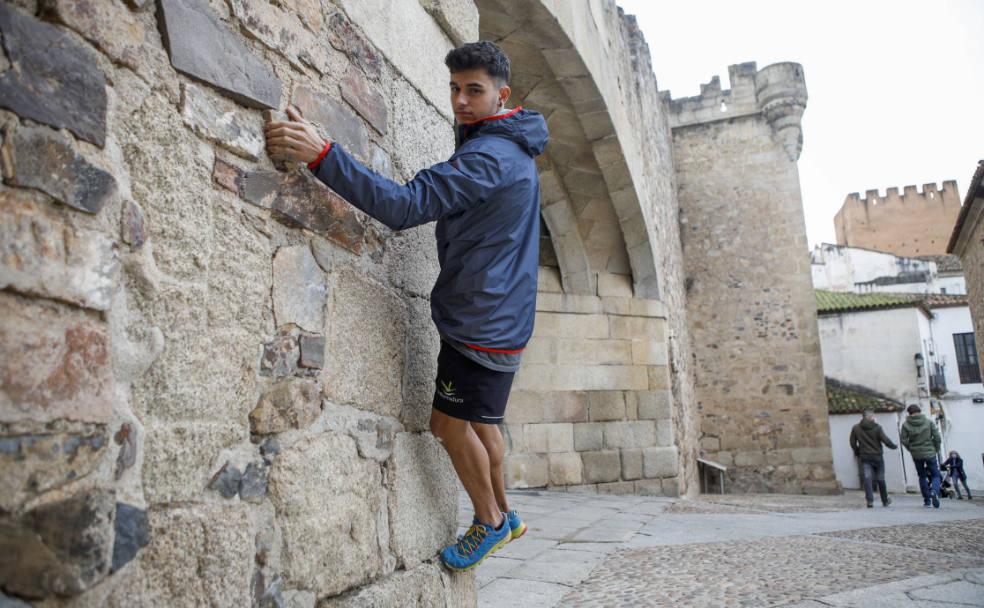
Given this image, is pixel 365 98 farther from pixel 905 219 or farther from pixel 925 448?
pixel 905 219

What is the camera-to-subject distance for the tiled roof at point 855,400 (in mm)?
18328

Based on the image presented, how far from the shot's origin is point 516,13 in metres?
→ 4.71

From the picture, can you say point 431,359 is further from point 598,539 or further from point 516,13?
point 516,13

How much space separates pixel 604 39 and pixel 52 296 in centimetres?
620

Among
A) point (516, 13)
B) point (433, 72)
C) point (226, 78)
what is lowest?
point (226, 78)

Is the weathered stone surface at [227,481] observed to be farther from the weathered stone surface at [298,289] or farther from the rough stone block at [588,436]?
the rough stone block at [588,436]

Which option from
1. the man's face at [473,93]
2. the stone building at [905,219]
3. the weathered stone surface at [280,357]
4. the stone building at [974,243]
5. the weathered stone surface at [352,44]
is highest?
the stone building at [905,219]

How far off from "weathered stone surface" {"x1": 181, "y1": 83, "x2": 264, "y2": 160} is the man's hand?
25 mm

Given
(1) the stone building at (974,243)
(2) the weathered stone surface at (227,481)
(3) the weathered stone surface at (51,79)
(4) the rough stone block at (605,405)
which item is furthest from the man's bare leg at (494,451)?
(1) the stone building at (974,243)

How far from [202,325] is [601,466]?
6.13 metres

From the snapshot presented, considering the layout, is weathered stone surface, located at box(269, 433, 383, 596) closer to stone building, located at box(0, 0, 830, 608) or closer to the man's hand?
stone building, located at box(0, 0, 830, 608)

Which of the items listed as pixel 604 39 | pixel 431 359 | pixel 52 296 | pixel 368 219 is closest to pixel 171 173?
pixel 52 296

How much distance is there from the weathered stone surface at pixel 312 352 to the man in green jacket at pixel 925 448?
8.52 metres

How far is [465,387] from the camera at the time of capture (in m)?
1.94
